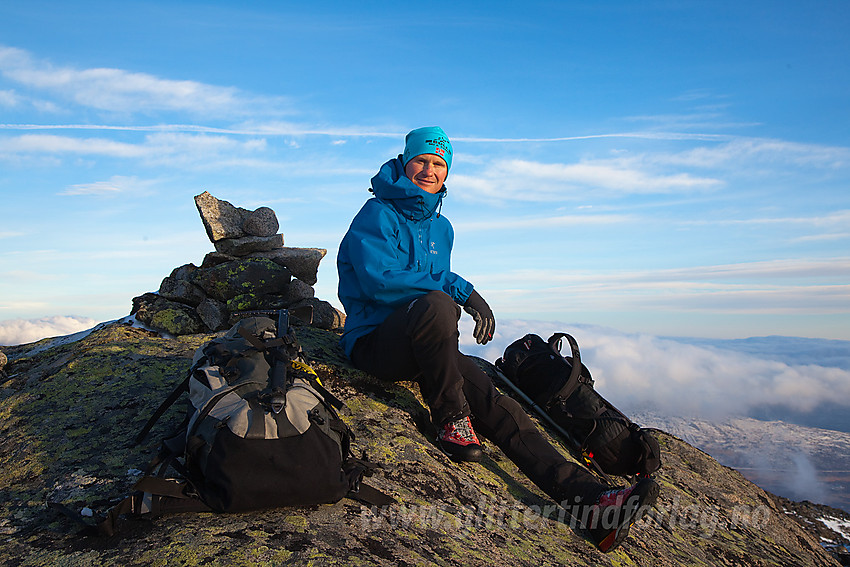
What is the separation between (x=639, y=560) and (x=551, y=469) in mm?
998

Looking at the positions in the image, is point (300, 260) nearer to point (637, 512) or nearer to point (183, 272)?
point (183, 272)

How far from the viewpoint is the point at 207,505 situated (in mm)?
3352

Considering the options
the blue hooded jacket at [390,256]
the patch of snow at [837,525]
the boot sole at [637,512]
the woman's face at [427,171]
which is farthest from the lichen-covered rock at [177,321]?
the patch of snow at [837,525]

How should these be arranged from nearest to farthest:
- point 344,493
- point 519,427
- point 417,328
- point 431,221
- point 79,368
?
point 344,493 → point 417,328 → point 519,427 → point 79,368 → point 431,221

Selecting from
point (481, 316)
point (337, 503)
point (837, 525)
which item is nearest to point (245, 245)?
point (481, 316)

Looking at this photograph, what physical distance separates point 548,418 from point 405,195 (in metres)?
3.15

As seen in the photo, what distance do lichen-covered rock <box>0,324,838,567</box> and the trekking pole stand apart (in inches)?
27.5

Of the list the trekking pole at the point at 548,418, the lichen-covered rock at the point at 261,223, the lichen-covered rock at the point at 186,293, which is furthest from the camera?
the lichen-covered rock at the point at 261,223

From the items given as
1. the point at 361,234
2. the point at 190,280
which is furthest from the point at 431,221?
the point at 190,280

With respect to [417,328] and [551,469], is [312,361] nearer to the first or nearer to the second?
[417,328]

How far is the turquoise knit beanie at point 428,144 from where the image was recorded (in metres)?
6.42

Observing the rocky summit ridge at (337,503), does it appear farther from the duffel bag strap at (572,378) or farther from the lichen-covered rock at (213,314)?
the lichen-covered rock at (213,314)

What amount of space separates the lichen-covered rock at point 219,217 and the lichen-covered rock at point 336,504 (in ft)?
14.0

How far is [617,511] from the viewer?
14.3 ft
